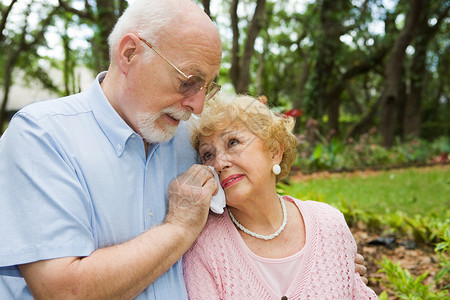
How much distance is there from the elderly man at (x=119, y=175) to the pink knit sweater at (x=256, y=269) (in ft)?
0.40

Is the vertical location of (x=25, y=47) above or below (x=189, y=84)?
below

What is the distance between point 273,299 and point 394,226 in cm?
358

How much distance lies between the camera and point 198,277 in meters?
2.04

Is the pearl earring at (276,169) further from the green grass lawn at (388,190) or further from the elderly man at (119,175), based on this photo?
the green grass lawn at (388,190)

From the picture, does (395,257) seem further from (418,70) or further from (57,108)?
(418,70)

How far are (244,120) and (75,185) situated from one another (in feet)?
3.04

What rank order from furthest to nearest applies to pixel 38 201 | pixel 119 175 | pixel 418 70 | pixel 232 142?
pixel 418 70 → pixel 232 142 → pixel 119 175 → pixel 38 201

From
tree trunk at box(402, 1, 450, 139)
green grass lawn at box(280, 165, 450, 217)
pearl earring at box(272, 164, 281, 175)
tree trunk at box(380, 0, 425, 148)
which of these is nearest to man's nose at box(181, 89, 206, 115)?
pearl earring at box(272, 164, 281, 175)

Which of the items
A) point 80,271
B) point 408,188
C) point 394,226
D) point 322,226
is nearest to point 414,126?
point 408,188

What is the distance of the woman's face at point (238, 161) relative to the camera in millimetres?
2105

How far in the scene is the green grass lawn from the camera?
261 inches

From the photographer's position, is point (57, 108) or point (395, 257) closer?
point (57, 108)

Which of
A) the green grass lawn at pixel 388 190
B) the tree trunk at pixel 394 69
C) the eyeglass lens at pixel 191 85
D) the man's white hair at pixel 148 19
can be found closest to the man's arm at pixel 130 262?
the eyeglass lens at pixel 191 85

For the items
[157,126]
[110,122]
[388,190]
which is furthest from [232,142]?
[388,190]
